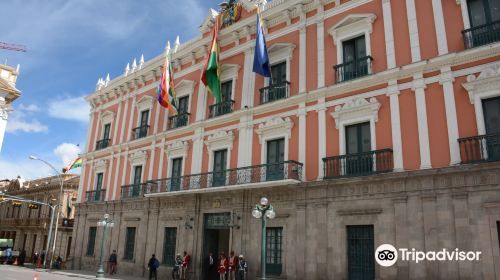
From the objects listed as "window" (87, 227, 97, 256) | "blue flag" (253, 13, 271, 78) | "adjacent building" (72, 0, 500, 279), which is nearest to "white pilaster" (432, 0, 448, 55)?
"adjacent building" (72, 0, 500, 279)

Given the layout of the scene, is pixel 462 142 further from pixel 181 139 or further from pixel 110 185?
pixel 110 185

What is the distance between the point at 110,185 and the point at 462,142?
67.0 feet

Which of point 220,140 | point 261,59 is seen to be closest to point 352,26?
point 261,59

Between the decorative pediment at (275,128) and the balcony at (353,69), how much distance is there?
2727mm

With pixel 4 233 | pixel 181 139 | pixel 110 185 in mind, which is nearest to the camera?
pixel 181 139

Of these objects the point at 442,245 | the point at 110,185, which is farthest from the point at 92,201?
the point at 442,245

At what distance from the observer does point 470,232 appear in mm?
12094

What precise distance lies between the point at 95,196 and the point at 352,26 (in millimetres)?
19160

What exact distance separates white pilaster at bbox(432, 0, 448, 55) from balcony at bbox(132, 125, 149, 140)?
16406 millimetres

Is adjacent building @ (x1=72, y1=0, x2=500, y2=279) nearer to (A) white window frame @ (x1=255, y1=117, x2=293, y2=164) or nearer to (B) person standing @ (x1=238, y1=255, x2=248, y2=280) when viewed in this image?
(A) white window frame @ (x1=255, y1=117, x2=293, y2=164)

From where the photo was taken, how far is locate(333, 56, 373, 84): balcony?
52.2ft

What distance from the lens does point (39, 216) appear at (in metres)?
42.3

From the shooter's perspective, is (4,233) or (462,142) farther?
(4,233)

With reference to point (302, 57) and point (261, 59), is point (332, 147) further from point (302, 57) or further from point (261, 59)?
point (261, 59)
